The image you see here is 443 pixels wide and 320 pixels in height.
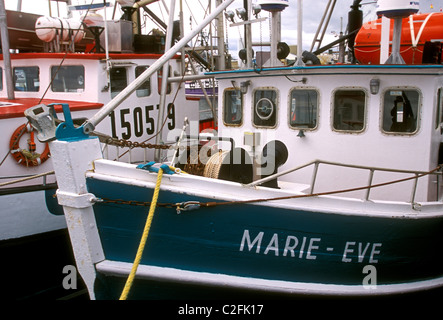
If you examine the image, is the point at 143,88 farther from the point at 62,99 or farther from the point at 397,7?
the point at 397,7

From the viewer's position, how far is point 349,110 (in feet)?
18.2

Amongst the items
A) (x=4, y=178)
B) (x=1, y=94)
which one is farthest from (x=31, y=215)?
(x=1, y=94)

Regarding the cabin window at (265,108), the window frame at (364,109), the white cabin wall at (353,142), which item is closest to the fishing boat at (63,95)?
the cabin window at (265,108)

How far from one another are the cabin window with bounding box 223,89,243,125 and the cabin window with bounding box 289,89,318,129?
789 mm

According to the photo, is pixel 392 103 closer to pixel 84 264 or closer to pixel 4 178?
pixel 84 264

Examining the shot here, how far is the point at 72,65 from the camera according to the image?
8.30 m

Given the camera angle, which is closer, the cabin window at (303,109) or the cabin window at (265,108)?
the cabin window at (303,109)

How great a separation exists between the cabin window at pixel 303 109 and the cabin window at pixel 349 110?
27 cm

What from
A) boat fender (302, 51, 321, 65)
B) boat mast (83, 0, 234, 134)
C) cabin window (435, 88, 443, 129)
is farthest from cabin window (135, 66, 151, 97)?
cabin window (435, 88, 443, 129)

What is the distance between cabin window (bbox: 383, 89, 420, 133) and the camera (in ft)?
17.3

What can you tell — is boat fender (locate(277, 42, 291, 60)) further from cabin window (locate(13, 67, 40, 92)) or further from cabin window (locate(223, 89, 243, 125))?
→ cabin window (locate(13, 67, 40, 92))

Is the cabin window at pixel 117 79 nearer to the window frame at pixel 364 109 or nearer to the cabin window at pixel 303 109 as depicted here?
the cabin window at pixel 303 109

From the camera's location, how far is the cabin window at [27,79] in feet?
28.5

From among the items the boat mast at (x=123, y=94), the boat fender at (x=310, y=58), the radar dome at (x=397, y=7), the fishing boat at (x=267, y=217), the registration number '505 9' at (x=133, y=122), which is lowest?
the fishing boat at (x=267, y=217)
